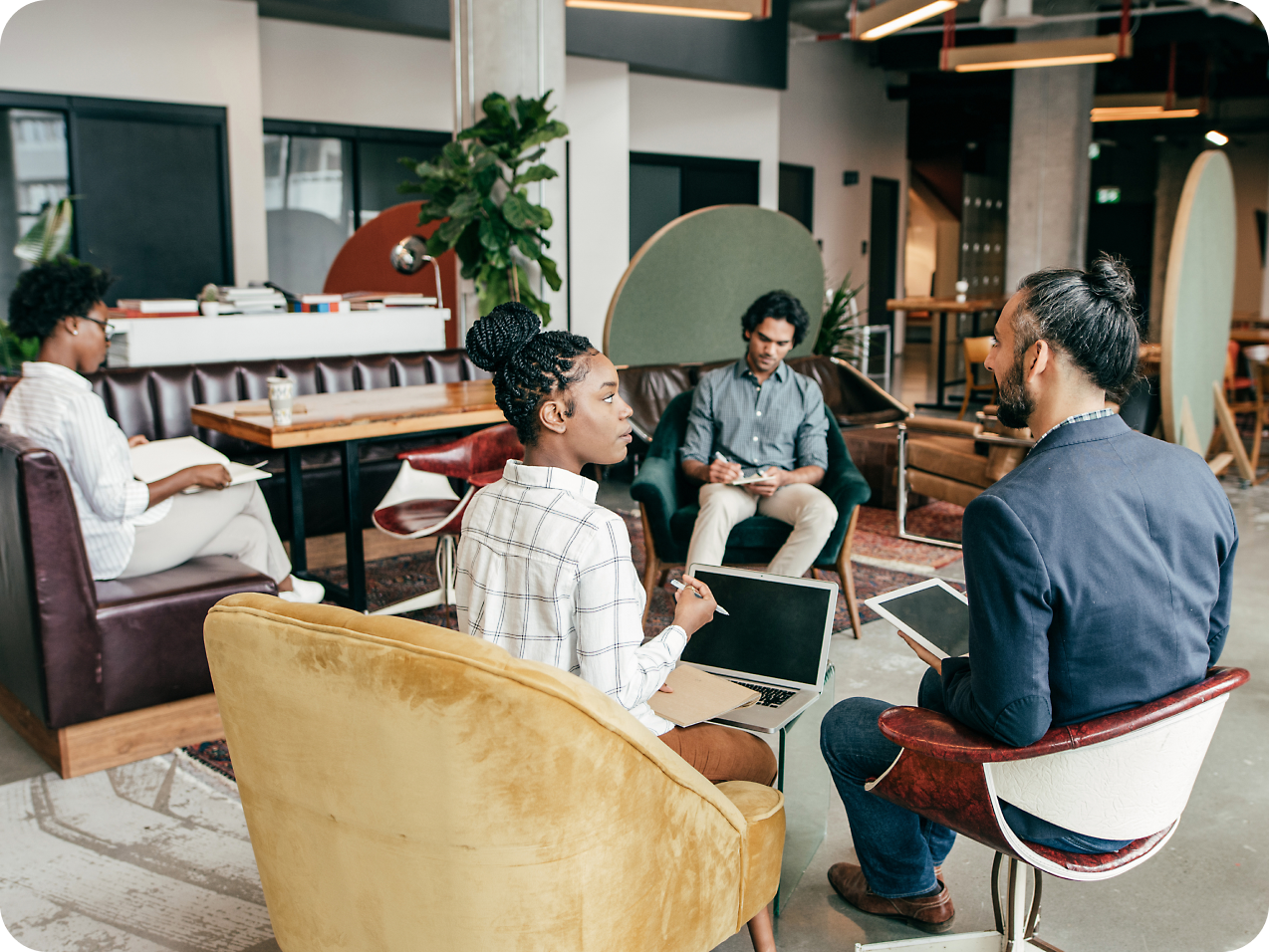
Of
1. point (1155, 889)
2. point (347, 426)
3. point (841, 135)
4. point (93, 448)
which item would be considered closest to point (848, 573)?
point (1155, 889)

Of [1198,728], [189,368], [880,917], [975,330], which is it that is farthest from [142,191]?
[975,330]

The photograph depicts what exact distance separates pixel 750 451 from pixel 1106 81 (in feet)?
40.9

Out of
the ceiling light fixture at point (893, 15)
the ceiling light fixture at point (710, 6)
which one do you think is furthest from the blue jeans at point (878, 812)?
the ceiling light fixture at point (893, 15)

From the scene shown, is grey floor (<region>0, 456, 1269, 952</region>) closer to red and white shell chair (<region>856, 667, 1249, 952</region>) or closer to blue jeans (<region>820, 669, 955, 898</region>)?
blue jeans (<region>820, 669, 955, 898</region>)

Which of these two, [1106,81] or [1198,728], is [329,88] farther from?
[1106,81]

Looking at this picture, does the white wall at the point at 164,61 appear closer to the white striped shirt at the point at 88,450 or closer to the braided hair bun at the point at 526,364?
the white striped shirt at the point at 88,450

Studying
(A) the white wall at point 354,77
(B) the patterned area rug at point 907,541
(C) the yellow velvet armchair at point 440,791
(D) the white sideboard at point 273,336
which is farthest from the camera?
(A) the white wall at point 354,77

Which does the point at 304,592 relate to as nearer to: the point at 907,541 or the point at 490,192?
the point at 490,192

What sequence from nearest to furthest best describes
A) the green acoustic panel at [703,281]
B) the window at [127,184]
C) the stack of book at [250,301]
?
1. the stack of book at [250,301]
2. the green acoustic panel at [703,281]
3. the window at [127,184]

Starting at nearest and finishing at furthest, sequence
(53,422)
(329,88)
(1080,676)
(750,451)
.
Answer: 1. (1080,676)
2. (53,422)
3. (750,451)
4. (329,88)

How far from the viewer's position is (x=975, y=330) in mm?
14117

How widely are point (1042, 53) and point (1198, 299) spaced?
3828 mm

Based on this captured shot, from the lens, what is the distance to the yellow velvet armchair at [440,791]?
1.22m

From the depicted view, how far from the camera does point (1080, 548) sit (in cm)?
146
